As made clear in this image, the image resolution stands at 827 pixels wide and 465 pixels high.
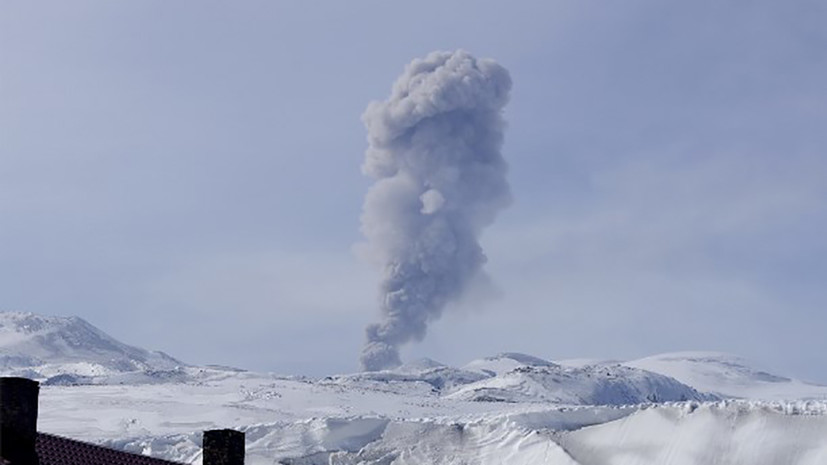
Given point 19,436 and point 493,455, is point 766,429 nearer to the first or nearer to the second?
point 493,455

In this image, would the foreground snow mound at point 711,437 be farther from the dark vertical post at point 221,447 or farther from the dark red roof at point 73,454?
the dark red roof at point 73,454

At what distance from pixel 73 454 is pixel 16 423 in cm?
261

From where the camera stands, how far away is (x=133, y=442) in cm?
7619

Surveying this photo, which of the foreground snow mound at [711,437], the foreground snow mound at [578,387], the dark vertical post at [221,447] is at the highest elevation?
the foreground snow mound at [578,387]

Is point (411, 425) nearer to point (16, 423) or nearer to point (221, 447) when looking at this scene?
point (221, 447)

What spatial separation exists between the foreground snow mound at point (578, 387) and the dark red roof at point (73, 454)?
11180 centimetres

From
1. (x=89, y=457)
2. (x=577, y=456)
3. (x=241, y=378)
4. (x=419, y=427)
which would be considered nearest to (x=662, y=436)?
(x=577, y=456)

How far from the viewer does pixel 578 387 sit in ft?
502

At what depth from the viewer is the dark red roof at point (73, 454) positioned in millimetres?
23078

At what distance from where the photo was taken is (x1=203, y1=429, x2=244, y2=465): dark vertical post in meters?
23.2

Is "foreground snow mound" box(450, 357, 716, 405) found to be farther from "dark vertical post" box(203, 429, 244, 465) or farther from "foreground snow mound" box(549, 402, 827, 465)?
"dark vertical post" box(203, 429, 244, 465)

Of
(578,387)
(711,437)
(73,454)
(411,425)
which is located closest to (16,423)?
(73,454)

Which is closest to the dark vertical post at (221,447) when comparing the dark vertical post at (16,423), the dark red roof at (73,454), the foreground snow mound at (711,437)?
the dark red roof at (73,454)

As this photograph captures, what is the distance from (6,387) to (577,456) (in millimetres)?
36069
